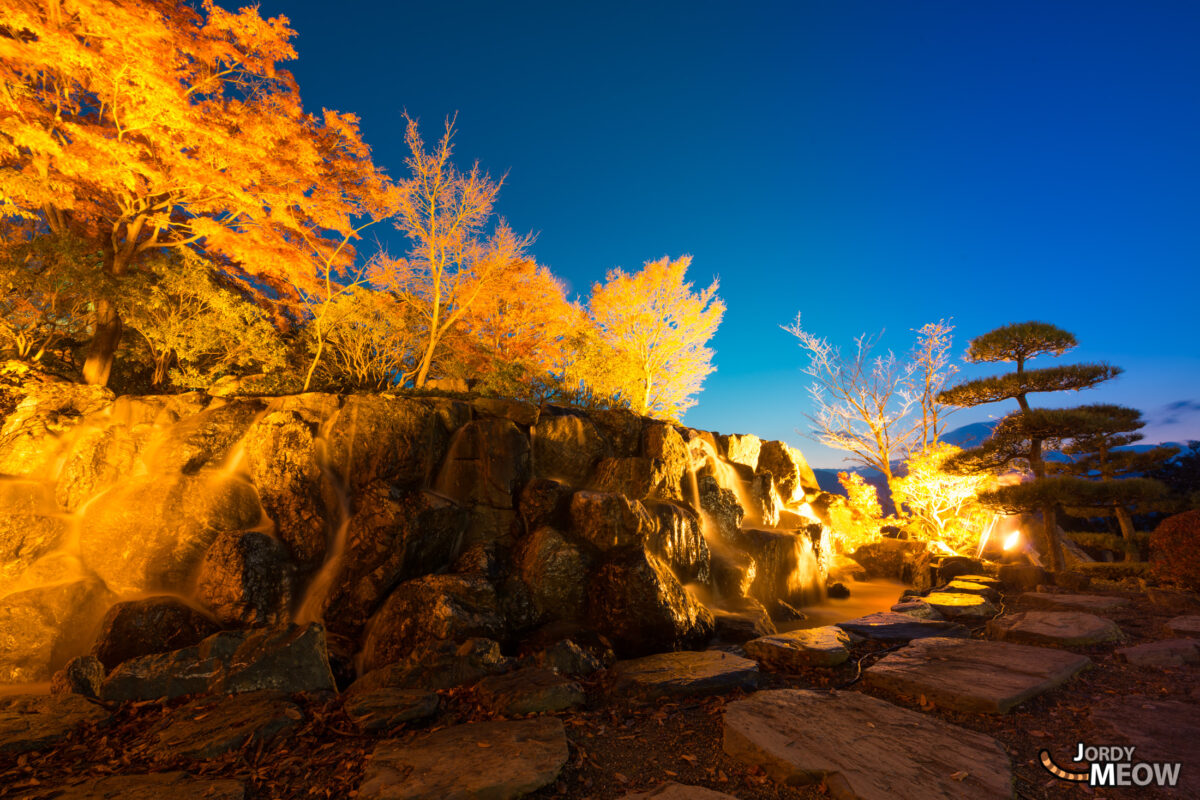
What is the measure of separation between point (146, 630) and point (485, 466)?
196 inches

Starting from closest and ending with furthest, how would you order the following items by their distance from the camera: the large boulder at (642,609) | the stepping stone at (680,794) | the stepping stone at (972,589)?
the stepping stone at (680,794) < the large boulder at (642,609) < the stepping stone at (972,589)

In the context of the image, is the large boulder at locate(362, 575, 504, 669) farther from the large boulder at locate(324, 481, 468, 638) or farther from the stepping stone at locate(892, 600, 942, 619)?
the stepping stone at locate(892, 600, 942, 619)

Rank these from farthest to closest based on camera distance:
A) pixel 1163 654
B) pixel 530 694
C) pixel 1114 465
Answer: pixel 1114 465
pixel 1163 654
pixel 530 694

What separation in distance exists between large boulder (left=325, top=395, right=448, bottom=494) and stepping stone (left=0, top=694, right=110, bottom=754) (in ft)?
13.7

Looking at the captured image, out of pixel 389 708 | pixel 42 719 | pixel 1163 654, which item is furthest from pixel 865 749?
pixel 42 719

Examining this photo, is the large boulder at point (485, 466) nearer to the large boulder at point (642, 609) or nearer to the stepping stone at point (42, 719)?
the large boulder at point (642, 609)

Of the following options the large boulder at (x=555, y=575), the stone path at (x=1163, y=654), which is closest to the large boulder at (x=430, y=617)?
the large boulder at (x=555, y=575)

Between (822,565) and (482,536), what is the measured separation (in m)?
9.03

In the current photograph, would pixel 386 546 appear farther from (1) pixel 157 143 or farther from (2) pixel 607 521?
(1) pixel 157 143

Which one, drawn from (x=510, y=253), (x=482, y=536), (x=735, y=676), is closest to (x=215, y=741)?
(x=735, y=676)

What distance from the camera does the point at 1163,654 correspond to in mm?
4520

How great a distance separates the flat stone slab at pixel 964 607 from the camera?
7020mm

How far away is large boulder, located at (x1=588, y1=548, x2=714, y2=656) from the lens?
6926mm

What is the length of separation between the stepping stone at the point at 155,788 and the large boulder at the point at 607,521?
5.40 m
